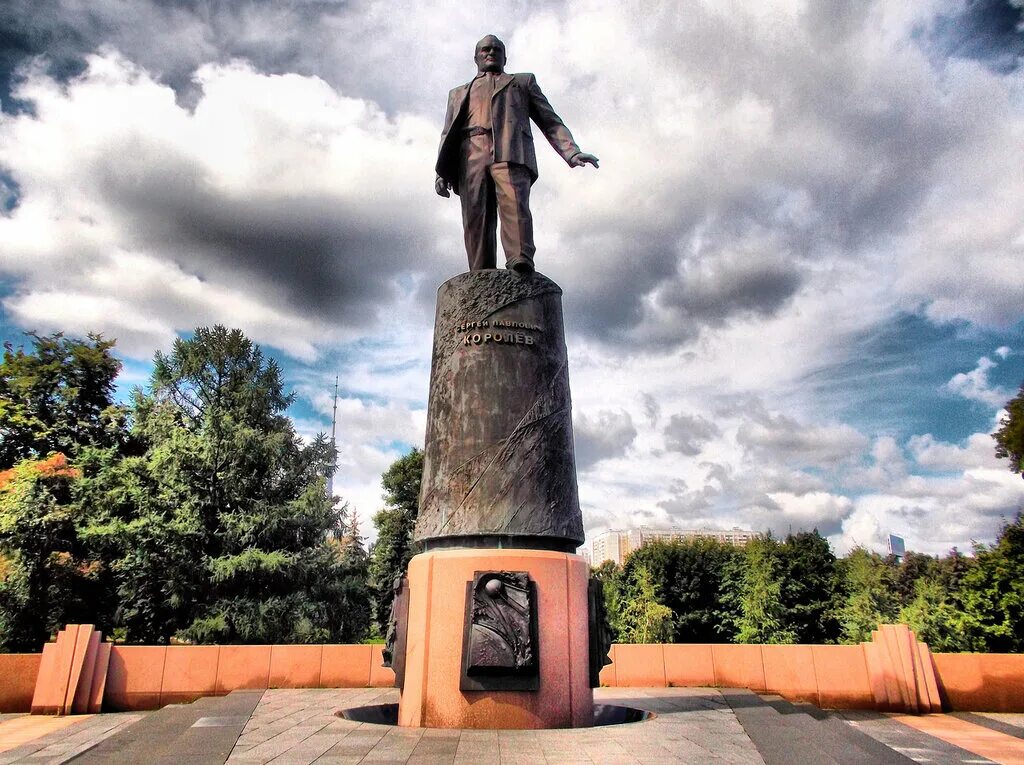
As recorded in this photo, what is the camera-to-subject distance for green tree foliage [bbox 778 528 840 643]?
89.5 feet

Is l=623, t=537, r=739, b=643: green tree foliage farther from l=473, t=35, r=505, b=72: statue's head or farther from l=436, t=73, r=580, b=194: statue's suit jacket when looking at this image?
l=473, t=35, r=505, b=72: statue's head

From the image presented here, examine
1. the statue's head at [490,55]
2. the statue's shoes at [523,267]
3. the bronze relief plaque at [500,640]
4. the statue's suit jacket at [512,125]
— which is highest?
the statue's head at [490,55]

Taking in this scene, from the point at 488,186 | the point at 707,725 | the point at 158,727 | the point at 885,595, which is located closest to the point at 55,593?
the point at 158,727

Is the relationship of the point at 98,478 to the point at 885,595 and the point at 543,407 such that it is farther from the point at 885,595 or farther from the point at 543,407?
the point at 885,595

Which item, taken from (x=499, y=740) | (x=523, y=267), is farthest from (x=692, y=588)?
(x=499, y=740)

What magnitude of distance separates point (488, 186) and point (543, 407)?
327 centimetres

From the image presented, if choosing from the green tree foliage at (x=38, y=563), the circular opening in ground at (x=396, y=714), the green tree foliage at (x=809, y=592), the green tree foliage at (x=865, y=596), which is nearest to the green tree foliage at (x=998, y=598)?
the green tree foliage at (x=865, y=596)

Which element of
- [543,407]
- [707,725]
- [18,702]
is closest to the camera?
[707,725]

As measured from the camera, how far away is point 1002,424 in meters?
27.0

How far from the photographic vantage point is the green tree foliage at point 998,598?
18922 millimetres

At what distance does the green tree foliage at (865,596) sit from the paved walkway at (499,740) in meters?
16.7

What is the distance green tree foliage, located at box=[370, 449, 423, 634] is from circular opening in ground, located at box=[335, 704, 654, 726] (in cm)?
2204

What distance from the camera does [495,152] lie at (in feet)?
31.4

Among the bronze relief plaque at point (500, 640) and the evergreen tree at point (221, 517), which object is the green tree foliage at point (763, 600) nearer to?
the evergreen tree at point (221, 517)
